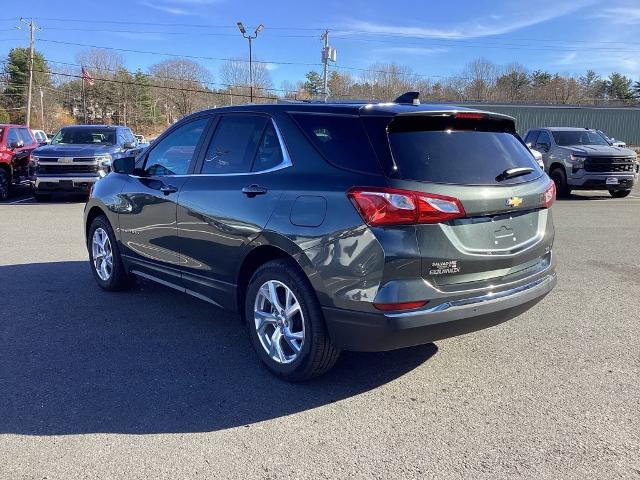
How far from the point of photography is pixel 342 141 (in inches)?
134

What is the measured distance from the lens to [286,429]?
314 centimetres

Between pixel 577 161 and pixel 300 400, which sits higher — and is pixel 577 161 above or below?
above

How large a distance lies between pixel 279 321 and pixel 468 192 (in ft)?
→ 4.87

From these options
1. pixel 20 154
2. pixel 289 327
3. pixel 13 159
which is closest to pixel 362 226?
pixel 289 327

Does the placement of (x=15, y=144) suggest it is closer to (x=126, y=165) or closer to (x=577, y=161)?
(x=126, y=165)

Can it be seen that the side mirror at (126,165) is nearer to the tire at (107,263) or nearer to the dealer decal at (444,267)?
the tire at (107,263)

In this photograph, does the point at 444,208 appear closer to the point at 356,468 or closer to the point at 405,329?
the point at 405,329

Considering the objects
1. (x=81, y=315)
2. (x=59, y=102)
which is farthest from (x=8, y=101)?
(x=81, y=315)

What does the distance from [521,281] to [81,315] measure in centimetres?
381

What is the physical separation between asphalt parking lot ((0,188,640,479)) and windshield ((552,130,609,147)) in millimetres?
11593

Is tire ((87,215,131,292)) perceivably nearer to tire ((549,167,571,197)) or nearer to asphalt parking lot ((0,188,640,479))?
asphalt parking lot ((0,188,640,479))

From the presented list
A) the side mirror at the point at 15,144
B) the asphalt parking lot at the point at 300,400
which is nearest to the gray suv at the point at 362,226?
the asphalt parking lot at the point at 300,400

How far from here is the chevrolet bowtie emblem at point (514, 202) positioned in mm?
3447

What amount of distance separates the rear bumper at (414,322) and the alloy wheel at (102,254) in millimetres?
3322
